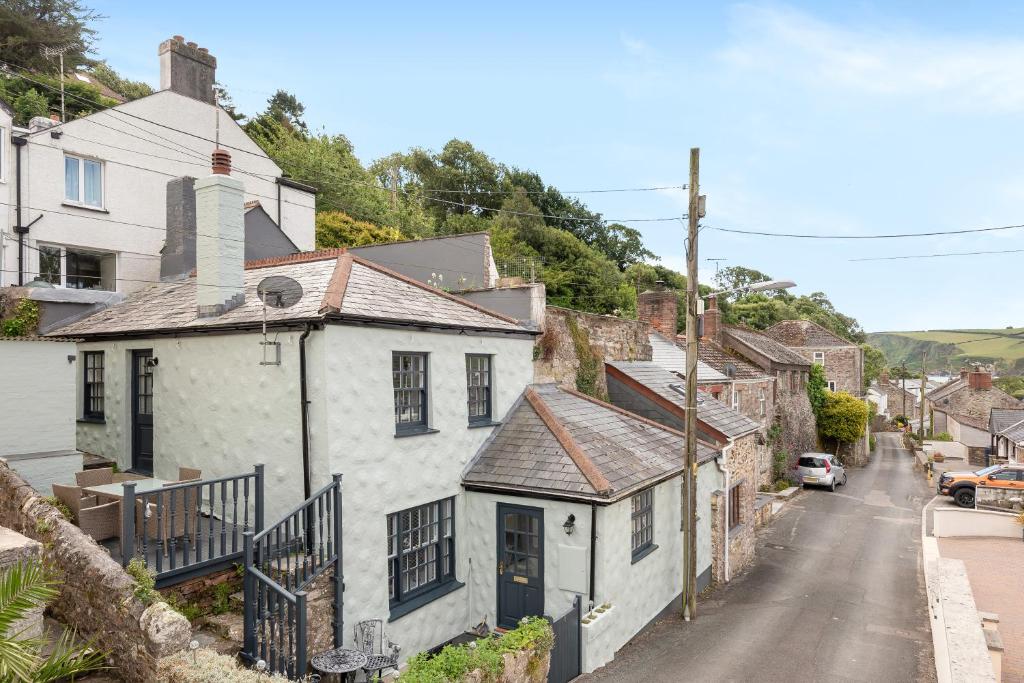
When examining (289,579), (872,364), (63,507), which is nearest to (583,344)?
(289,579)

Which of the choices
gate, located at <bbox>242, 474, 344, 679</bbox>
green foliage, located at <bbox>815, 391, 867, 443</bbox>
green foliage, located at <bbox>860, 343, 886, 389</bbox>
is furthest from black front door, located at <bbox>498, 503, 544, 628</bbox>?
green foliage, located at <bbox>860, 343, 886, 389</bbox>

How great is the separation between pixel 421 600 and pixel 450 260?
1042 centimetres

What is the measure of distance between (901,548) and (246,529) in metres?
21.6

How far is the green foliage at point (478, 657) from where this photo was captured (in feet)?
25.3

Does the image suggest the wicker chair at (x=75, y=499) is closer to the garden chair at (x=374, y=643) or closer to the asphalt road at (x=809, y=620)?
the garden chair at (x=374, y=643)

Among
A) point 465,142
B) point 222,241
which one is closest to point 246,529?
point 222,241

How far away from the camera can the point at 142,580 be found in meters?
7.31

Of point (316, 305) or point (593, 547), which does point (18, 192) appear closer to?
point (316, 305)

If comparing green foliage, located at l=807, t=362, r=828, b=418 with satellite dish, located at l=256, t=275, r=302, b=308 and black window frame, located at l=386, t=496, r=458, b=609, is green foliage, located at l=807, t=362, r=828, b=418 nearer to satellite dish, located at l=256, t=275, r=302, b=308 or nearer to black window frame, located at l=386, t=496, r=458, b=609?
black window frame, located at l=386, t=496, r=458, b=609

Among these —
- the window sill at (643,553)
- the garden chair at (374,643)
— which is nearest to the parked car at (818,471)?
the window sill at (643,553)

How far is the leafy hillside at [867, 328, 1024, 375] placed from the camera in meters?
156

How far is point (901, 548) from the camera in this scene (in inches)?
837

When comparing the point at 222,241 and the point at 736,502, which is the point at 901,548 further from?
the point at 222,241

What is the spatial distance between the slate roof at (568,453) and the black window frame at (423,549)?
2.73ft
